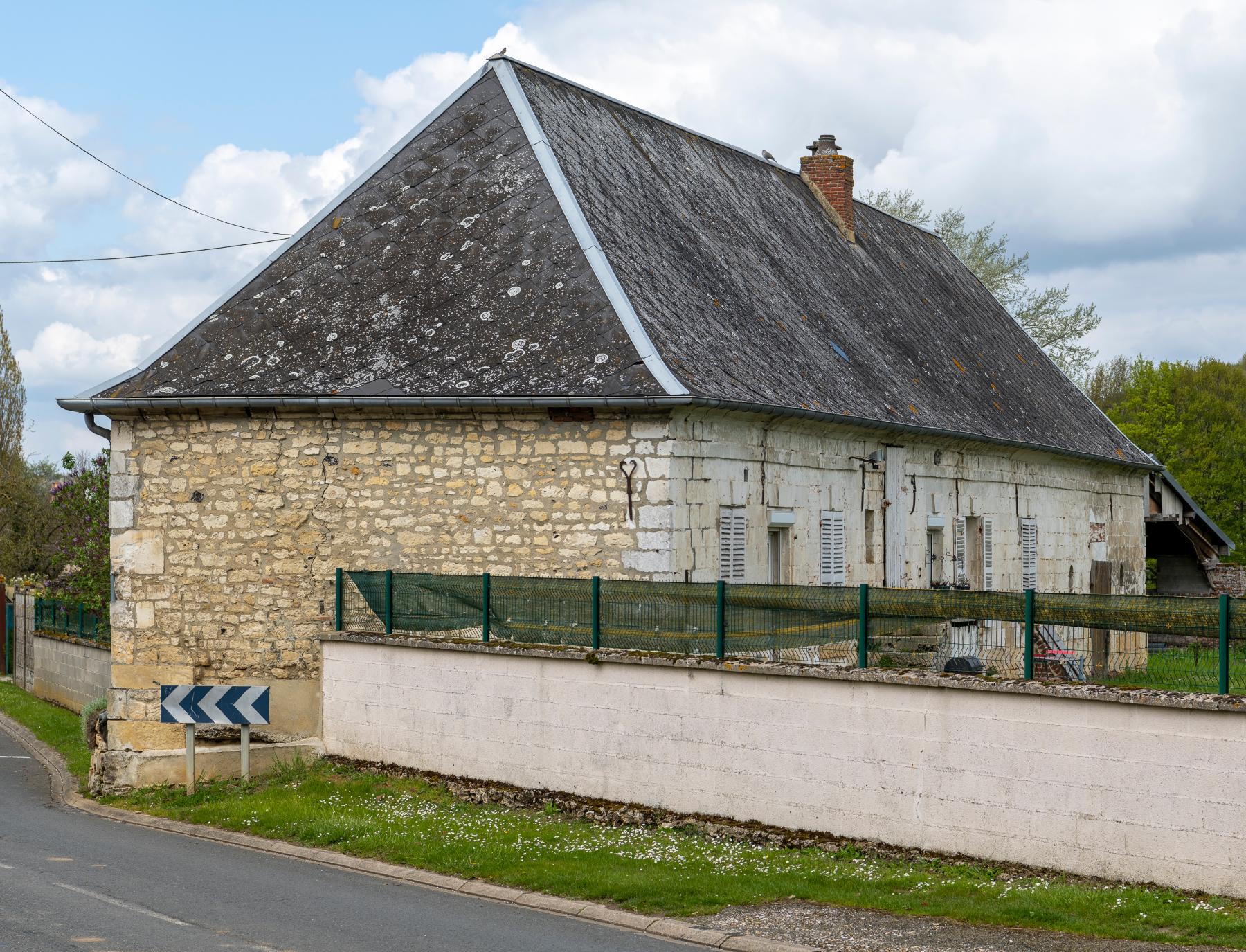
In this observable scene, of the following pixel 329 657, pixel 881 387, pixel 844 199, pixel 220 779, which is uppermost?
pixel 844 199

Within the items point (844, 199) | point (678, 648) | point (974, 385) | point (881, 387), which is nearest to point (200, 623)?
point (678, 648)

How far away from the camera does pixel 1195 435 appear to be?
47469 millimetres

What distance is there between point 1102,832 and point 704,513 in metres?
6.20

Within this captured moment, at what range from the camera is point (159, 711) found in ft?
48.5

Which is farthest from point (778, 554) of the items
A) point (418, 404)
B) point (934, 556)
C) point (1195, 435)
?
point (1195, 435)

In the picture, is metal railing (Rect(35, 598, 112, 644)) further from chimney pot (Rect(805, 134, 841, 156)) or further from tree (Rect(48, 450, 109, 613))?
chimney pot (Rect(805, 134, 841, 156))

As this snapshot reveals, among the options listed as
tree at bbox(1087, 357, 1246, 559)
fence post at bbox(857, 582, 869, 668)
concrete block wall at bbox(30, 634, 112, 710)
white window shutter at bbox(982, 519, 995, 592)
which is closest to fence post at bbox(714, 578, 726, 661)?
fence post at bbox(857, 582, 869, 668)

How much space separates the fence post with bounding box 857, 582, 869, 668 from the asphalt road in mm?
2773

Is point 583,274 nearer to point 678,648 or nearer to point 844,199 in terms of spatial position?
point 678,648

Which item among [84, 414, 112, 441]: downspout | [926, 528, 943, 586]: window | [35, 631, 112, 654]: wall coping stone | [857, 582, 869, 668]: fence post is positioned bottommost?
[35, 631, 112, 654]: wall coping stone

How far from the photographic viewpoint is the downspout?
→ 50.7 ft

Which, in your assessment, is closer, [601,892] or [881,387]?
[601,892]

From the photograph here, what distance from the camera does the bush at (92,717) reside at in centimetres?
1683

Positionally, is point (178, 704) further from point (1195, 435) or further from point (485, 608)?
point (1195, 435)
